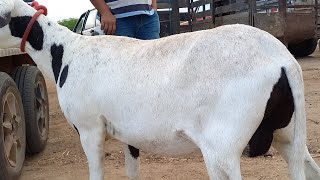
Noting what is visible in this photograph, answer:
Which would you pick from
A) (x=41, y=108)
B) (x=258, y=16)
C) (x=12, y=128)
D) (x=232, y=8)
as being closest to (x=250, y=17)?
(x=258, y=16)

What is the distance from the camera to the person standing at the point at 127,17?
359cm

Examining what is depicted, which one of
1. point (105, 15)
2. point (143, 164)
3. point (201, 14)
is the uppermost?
point (105, 15)

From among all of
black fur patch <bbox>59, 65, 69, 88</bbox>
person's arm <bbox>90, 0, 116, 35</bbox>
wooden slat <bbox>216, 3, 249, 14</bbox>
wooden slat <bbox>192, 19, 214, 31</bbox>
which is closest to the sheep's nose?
black fur patch <bbox>59, 65, 69, 88</bbox>

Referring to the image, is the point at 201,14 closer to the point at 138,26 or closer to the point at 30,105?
the point at 30,105

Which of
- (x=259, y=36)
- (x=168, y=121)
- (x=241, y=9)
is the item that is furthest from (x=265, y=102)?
(x=241, y=9)

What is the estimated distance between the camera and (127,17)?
12.2 ft

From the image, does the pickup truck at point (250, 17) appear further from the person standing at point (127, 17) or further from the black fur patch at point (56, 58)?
the black fur patch at point (56, 58)

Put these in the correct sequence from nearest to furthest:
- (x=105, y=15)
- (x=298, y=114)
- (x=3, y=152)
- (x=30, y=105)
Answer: (x=298, y=114), (x=105, y=15), (x=3, y=152), (x=30, y=105)

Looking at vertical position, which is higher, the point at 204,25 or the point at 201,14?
the point at 201,14

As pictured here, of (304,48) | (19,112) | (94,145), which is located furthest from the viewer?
(304,48)

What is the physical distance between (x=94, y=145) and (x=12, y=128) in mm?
1545

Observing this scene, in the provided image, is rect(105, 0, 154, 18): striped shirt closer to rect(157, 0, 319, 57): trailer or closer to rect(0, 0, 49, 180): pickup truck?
rect(0, 0, 49, 180): pickup truck

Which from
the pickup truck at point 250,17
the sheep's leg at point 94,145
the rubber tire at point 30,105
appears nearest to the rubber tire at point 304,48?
the pickup truck at point 250,17

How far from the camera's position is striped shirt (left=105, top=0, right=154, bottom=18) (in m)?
3.67
